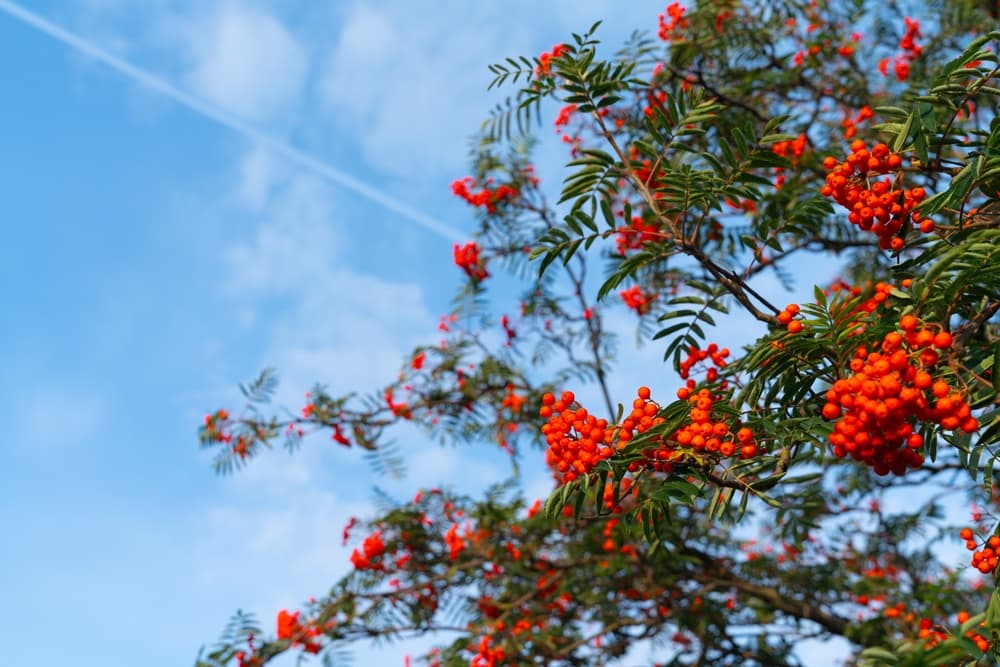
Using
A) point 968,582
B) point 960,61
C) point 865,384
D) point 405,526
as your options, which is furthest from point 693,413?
point 968,582

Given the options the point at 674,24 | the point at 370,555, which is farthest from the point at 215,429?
the point at 674,24

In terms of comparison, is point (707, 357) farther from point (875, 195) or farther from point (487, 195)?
point (487, 195)

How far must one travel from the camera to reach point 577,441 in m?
2.27

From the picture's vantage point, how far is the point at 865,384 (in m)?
1.89

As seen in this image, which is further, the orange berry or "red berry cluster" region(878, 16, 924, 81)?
"red berry cluster" region(878, 16, 924, 81)

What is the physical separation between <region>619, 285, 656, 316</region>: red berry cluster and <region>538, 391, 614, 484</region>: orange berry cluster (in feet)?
11.7

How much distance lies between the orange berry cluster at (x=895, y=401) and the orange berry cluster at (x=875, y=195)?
468mm

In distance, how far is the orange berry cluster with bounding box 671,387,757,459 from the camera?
215 cm

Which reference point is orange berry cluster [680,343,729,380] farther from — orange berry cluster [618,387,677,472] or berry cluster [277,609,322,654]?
berry cluster [277,609,322,654]

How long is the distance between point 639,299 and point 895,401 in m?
→ 3.98

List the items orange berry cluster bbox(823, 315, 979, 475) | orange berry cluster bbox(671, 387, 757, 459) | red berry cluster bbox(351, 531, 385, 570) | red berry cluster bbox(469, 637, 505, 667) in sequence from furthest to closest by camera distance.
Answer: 1. red berry cluster bbox(351, 531, 385, 570)
2. red berry cluster bbox(469, 637, 505, 667)
3. orange berry cluster bbox(671, 387, 757, 459)
4. orange berry cluster bbox(823, 315, 979, 475)

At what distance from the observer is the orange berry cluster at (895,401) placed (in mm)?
1874

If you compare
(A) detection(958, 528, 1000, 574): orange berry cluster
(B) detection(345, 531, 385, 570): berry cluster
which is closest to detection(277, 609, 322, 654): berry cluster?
(B) detection(345, 531, 385, 570): berry cluster

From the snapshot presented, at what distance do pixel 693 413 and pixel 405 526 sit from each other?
13.0 ft
